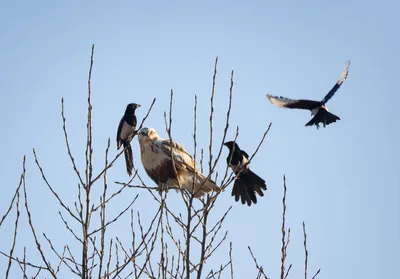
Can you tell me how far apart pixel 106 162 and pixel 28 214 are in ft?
1.56

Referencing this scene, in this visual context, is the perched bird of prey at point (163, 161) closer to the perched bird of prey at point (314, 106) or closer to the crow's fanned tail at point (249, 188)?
the crow's fanned tail at point (249, 188)

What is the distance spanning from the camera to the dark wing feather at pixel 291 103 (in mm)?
6156

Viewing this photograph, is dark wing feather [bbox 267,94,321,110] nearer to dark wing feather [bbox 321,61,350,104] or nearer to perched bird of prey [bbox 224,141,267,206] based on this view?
dark wing feather [bbox 321,61,350,104]

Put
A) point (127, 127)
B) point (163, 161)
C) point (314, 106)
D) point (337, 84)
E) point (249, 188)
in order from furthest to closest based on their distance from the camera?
point (127, 127)
point (249, 188)
point (337, 84)
point (163, 161)
point (314, 106)

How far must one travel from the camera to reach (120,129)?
7.92m

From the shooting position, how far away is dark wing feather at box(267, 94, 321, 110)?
20.2 ft

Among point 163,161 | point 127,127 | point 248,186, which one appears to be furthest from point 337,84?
point 127,127

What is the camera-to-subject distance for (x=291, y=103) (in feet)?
20.5

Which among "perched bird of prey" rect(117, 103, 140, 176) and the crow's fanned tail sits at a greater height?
"perched bird of prey" rect(117, 103, 140, 176)

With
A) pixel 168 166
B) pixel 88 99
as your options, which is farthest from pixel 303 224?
pixel 168 166

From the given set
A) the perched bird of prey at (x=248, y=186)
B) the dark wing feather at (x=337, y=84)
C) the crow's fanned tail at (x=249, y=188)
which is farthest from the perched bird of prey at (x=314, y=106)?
the crow's fanned tail at (x=249, y=188)

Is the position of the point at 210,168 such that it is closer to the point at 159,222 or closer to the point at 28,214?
the point at 159,222

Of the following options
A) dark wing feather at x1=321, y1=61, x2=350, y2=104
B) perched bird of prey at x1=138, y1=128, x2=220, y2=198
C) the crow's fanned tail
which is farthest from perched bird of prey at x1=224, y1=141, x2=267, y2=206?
dark wing feather at x1=321, y1=61, x2=350, y2=104

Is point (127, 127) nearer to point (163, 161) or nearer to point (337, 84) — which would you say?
point (163, 161)
